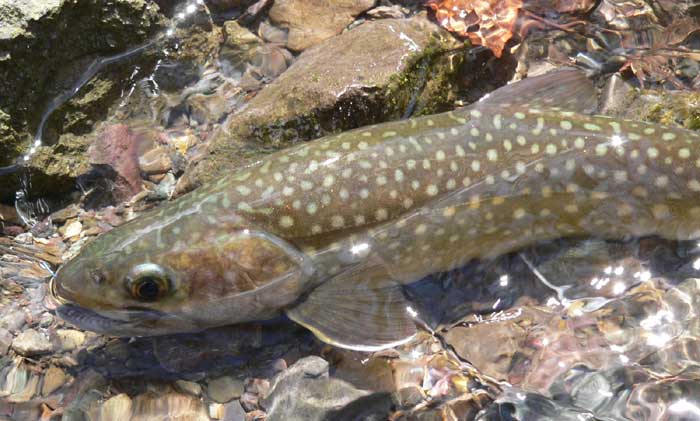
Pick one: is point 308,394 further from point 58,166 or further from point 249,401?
point 58,166

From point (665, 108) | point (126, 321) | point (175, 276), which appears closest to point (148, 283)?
point (175, 276)

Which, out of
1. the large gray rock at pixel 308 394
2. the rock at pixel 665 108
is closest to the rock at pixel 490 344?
the large gray rock at pixel 308 394

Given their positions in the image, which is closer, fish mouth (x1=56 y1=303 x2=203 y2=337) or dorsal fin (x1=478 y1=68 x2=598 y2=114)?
fish mouth (x1=56 y1=303 x2=203 y2=337)

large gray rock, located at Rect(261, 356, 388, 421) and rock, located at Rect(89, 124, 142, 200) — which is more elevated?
rock, located at Rect(89, 124, 142, 200)

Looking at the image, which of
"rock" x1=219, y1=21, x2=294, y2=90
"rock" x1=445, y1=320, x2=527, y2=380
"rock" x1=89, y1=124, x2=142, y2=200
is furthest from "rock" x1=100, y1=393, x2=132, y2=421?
"rock" x1=219, y1=21, x2=294, y2=90

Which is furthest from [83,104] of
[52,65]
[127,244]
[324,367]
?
[324,367]

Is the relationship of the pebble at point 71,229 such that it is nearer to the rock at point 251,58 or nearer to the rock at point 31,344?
the rock at point 31,344

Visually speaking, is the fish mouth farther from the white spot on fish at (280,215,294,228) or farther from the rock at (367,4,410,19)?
the rock at (367,4,410,19)
